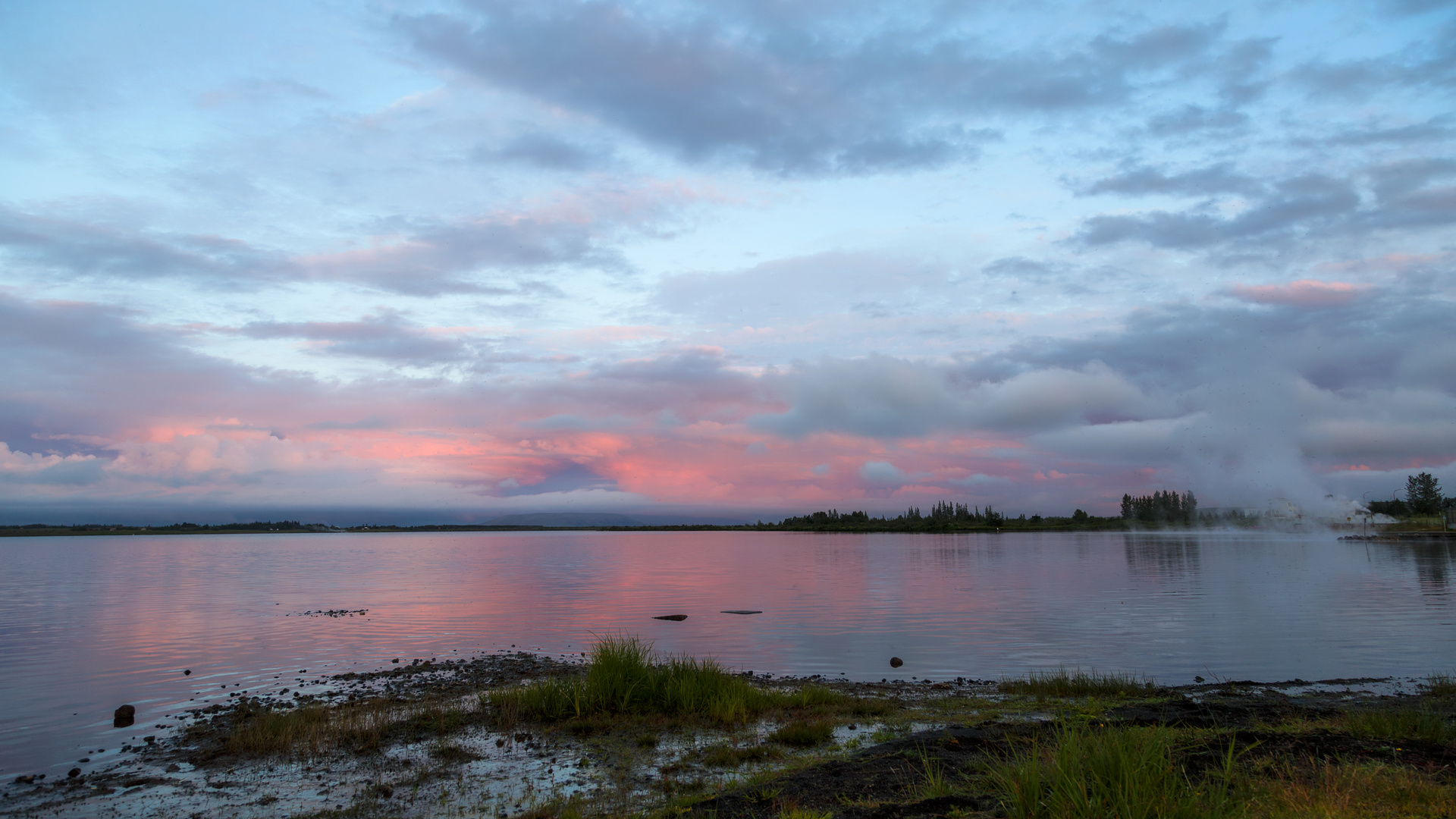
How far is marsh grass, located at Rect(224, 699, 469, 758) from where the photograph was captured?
14281 mm

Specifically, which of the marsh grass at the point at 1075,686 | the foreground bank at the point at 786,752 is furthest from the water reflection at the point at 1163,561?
the foreground bank at the point at 786,752

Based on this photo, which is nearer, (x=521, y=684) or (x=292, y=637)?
(x=521, y=684)

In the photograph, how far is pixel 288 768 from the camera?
1312 centimetres

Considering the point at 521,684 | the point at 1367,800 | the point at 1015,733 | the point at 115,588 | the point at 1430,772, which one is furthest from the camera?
the point at 115,588

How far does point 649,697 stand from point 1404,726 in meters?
13.5

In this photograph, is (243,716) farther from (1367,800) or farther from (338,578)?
(338,578)

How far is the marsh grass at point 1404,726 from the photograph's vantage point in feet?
36.2

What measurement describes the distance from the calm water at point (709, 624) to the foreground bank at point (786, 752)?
3.36 m

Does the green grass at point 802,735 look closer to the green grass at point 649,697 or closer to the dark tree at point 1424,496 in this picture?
the green grass at point 649,697

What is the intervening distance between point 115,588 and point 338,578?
52.4 ft

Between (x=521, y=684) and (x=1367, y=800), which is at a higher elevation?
(x=1367, y=800)

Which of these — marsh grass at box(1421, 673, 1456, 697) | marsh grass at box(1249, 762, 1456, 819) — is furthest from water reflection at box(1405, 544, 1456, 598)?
marsh grass at box(1249, 762, 1456, 819)

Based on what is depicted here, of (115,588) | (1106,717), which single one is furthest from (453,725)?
(115,588)

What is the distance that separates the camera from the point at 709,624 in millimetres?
35969
